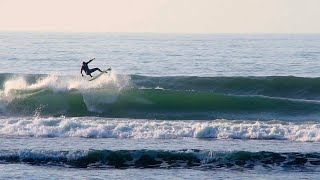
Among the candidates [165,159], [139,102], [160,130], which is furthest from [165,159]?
[139,102]

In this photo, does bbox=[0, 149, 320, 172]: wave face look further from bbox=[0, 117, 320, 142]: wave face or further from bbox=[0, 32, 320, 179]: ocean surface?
bbox=[0, 117, 320, 142]: wave face

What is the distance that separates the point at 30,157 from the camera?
17.3 meters

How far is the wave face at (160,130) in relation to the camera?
20797mm


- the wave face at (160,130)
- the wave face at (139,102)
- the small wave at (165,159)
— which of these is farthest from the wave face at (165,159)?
the wave face at (139,102)

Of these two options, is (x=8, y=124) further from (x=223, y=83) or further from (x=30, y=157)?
(x=223, y=83)

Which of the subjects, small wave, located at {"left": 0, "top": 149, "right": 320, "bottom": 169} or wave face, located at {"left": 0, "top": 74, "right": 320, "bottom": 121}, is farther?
wave face, located at {"left": 0, "top": 74, "right": 320, "bottom": 121}

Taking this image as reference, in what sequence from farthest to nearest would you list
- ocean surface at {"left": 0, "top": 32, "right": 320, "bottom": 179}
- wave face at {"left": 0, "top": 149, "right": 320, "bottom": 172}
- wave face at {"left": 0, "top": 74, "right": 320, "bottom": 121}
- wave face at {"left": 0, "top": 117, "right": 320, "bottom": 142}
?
wave face at {"left": 0, "top": 74, "right": 320, "bottom": 121}
wave face at {"left": 0, "top": 117, "right": 320, "bottom": 142}
wave face at {"left": 0, "top": 149, "right": 320, "bottom": 172}
ocean surface at {"left": 0, "top": 32, "right": 320, "bottom": 179}

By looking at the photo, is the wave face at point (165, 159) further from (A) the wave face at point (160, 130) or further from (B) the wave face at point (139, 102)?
(B) the wave face at point (139, 102)

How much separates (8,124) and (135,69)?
24202mm

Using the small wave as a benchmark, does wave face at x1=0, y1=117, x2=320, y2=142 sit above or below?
above

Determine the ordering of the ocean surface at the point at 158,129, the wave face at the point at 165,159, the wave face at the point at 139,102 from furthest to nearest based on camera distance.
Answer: the wave face at the point at 139,102 → the wave face at the point at 165,159 → the ocean surface at the point at 158,129

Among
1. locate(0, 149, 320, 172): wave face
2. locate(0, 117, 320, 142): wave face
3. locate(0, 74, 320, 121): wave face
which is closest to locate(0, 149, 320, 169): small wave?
locate(0, 149, 320, 172): wave face

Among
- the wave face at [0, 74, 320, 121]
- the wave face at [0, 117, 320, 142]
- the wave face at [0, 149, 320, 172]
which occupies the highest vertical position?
the wave face at [0, 74, 320, 121]

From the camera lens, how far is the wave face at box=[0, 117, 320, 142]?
68.2 ft
